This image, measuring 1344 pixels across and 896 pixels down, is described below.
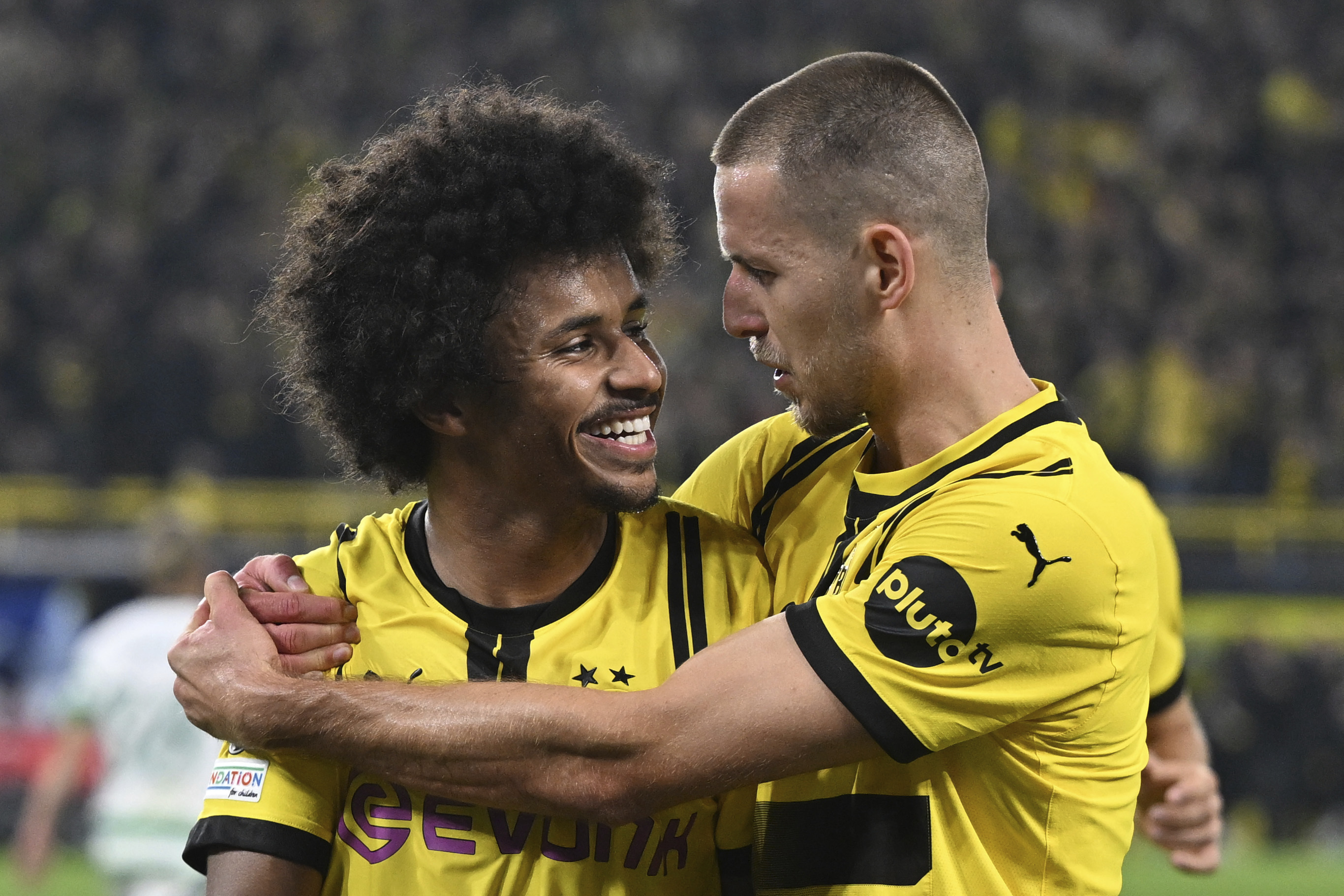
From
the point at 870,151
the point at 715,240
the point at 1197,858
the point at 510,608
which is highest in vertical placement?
the point at 715,240

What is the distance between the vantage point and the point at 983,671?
83.2 inches

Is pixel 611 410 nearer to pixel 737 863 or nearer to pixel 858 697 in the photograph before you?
pixel 858 697

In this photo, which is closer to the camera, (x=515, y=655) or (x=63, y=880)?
(x=515, y=655)

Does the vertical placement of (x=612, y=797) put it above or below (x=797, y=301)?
below

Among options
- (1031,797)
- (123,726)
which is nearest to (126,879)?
(123,726)

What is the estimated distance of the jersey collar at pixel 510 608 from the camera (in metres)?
2.39

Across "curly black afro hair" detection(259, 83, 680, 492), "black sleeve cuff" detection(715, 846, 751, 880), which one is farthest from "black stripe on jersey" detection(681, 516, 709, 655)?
"curly black afro hair" detection(259, 83, 680, 492)

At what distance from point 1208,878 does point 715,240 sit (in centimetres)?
565

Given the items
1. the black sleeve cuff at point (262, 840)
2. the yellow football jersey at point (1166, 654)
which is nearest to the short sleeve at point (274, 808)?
the black sleeve cuff at point (262, 840)

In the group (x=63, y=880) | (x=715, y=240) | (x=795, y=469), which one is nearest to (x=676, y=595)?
(x=795, y=469)

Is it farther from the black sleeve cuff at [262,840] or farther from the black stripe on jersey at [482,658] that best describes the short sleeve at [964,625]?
the black sleeve cuff at [262,840]

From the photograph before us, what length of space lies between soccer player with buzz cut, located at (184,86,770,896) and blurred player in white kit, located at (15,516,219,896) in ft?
8.54

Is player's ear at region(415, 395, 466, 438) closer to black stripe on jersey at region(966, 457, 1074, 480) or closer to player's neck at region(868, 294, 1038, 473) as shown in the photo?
player's neck at region(868, 294, 1038, 473)

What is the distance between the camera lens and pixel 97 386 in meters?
10.2
